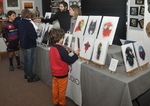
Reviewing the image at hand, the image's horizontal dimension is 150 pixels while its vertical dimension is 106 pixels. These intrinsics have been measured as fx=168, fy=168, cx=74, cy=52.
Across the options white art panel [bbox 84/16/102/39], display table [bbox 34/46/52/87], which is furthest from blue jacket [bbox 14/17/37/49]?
white art panel [bbox 84/16/102/39]

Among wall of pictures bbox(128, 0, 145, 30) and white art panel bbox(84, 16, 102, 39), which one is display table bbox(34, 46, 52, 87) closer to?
white art panel bbox(84, 16, 102, 39)

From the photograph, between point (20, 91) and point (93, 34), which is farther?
point (20, 91)

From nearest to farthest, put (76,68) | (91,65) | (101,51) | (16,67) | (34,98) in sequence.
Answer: (101,51) < (91,65) < (76,68) < (34,98) < (16,67)

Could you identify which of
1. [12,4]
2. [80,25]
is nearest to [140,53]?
[80,25]

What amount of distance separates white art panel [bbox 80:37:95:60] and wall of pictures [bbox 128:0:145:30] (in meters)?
1.93

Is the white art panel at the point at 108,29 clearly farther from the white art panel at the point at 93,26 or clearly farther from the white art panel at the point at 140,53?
the white art panel at the point at 140,53

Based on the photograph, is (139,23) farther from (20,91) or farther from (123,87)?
(20,91)

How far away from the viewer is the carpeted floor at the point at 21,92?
8.54 feet

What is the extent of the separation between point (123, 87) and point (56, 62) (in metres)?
0.84

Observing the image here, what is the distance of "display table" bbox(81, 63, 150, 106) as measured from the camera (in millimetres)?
1661

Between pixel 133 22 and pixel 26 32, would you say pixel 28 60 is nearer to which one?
pixel 26 32

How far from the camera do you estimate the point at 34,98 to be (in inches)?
107

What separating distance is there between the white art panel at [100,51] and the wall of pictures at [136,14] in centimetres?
199

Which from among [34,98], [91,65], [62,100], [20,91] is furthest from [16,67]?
[91,65]
